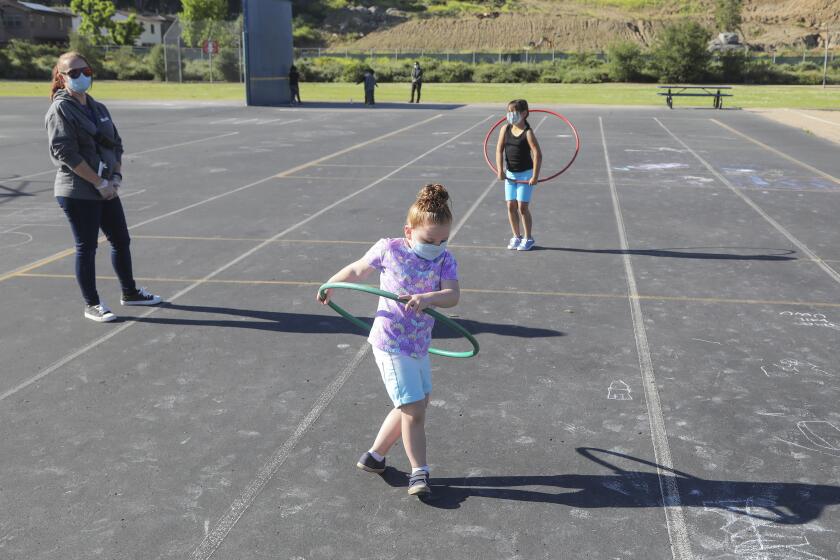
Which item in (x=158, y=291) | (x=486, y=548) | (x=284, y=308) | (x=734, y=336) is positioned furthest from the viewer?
(x=158, y=291)

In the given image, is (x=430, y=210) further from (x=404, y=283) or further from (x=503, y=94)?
(x=503, y=94)

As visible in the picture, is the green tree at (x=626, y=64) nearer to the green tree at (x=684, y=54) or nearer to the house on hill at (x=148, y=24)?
the green tree at (x=684, y=54)

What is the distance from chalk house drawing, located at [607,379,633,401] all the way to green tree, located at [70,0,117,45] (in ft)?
345

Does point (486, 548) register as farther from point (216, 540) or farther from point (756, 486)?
point (756, 486)

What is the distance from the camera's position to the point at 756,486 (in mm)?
4543

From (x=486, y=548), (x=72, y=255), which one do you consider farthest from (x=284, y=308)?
(x=486, y=548)

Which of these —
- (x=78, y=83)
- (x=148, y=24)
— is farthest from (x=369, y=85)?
(x=148, y=24)

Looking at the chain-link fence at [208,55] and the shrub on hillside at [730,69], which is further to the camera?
the shrub on hillside at [730,69]

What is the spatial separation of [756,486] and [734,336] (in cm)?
273

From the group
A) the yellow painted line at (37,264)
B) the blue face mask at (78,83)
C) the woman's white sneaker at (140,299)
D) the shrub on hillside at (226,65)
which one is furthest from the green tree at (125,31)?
the blue face mask at (78,83)

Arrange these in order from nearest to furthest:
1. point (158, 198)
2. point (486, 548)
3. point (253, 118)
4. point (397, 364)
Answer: point (486, 548) < point (397, 364) < point (158, 198) < point (253, 118)

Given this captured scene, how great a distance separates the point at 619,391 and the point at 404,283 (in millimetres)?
2353

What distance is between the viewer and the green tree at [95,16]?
101 m

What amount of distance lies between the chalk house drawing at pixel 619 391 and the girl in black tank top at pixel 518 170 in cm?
442
